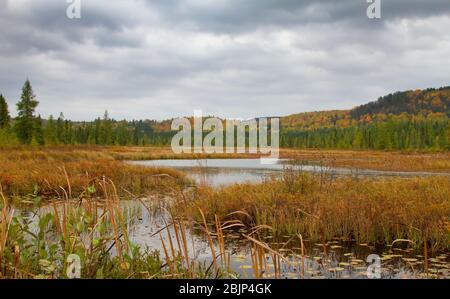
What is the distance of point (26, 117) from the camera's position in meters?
59.1

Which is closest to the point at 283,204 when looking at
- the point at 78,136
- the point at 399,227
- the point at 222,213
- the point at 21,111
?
the point at 222,213

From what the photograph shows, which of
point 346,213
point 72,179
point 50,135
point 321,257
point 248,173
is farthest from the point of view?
point 50,135

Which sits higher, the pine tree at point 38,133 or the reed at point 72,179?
the pine tree at point 38,133

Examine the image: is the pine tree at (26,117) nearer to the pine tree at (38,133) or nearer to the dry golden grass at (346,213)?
the pine tree at (38,133)

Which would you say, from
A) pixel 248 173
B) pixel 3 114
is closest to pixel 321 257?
pixel 248 173

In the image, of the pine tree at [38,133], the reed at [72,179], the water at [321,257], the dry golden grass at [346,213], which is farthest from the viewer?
the pine tree at [38,133]

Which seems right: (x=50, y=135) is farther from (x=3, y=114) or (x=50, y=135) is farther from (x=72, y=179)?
(x=72, y=179)

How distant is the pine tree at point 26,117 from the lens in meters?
57.6

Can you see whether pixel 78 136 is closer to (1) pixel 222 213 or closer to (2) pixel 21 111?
(2) pixel 21 111

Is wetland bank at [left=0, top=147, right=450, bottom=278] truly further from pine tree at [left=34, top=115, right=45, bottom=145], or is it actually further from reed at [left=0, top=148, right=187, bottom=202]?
pine tree at [left=34, top=115, right=45, bottom=145]

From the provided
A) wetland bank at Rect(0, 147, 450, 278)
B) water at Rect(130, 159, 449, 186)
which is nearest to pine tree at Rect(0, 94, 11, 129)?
water at Rect(130, 159, 449, 186)

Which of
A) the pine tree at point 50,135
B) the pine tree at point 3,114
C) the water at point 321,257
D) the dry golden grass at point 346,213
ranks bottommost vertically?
the water at point 321,257

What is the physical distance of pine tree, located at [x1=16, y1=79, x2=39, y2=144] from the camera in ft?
189

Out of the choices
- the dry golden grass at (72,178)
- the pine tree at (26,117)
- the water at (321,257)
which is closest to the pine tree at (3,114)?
the pine tree at (26,117)
